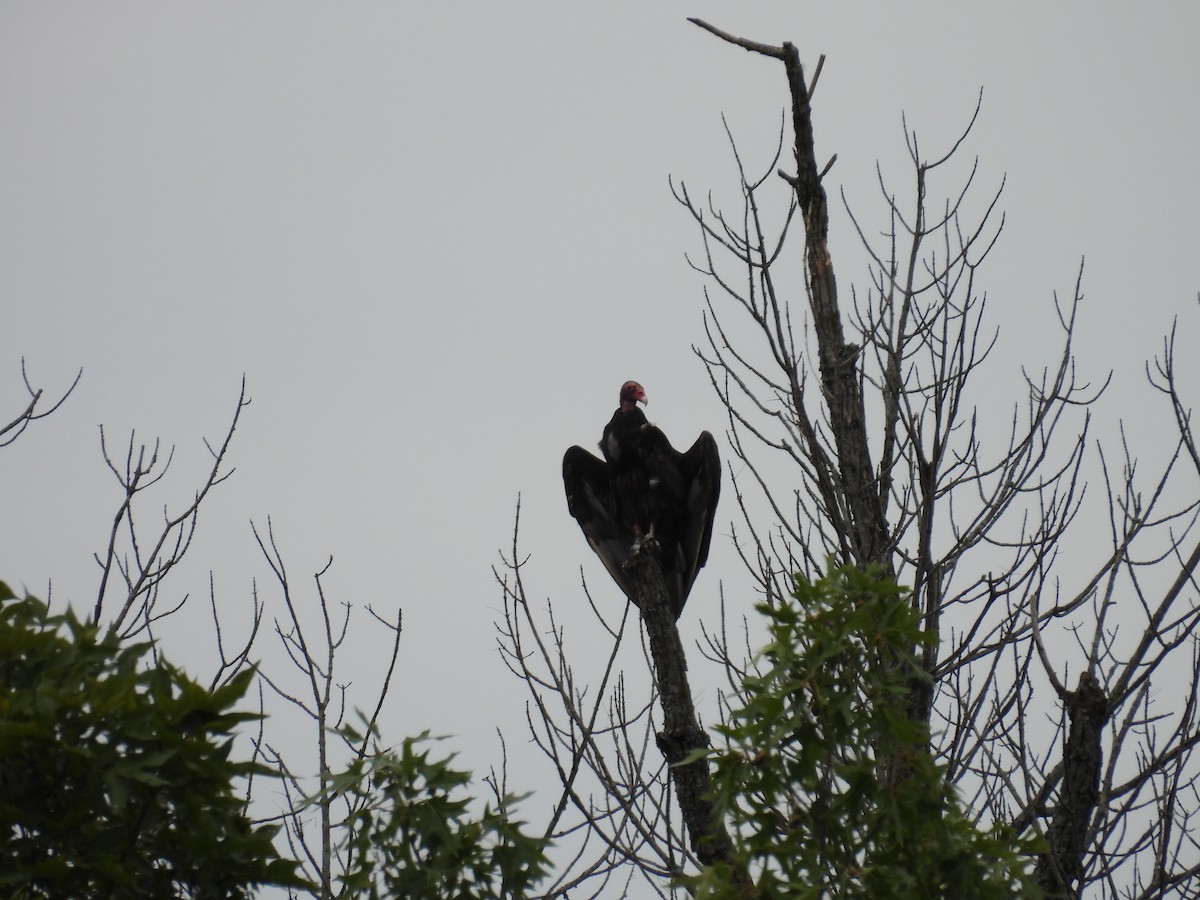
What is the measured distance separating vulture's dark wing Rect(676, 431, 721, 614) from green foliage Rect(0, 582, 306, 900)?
3576 millimetres

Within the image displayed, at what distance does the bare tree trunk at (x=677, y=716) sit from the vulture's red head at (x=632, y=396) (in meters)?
2.08

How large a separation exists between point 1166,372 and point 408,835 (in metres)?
2.73

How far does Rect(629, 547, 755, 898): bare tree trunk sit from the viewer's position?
2.89m

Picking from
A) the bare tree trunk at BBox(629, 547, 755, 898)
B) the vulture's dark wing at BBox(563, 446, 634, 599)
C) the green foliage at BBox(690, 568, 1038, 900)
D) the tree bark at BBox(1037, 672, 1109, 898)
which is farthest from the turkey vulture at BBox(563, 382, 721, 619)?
the green foliage at BBox(690, 568, 1038, 900)

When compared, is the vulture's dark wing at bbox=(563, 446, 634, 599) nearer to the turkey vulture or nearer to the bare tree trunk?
the turkey vulture

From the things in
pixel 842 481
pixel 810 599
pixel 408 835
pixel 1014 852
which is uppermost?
pixel 842 481

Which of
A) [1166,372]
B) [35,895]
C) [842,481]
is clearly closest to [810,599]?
[35,895]

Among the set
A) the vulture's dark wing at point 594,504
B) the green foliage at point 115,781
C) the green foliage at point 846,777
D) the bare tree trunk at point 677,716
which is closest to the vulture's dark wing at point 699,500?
the vulture's dark wing at point 594,504

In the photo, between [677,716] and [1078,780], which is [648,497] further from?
[1078,780]

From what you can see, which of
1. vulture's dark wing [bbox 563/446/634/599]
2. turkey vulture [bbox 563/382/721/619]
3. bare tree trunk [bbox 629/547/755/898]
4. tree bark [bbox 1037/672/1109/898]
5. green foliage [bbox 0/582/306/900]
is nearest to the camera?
green foliage [bbox 0/582/306/900]

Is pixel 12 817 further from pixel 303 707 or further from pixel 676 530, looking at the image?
pixel 676 530

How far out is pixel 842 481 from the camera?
133 inches

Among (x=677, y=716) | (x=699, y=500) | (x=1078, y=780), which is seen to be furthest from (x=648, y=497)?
(x=1078, y=780)

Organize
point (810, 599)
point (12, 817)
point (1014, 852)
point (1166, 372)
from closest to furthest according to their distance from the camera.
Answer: point (12, 817) < point (1014, 852) < point (810, 599) < point (1166, 372)
